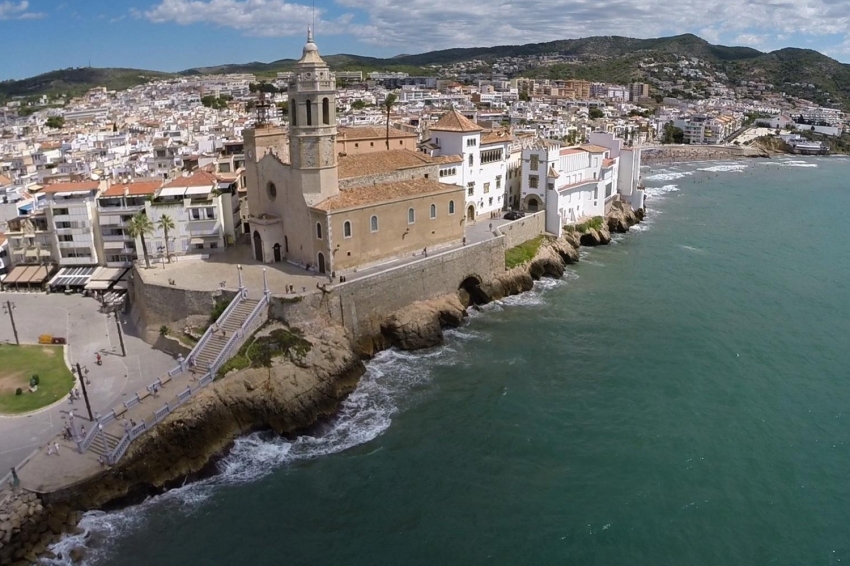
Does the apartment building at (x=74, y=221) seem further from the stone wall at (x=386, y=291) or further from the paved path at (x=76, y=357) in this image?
the stone wall at (x=386, y=291)

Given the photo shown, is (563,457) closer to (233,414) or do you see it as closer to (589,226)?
(233,414)

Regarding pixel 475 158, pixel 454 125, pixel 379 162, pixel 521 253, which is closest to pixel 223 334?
pixel 379 162

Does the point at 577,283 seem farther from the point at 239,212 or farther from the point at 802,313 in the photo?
the point at 239,212

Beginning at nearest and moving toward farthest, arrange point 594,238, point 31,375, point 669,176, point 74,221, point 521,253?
1. point 31,375
2. point 74,221
3. point 521,253
4. point 594,238
5. point 669,176

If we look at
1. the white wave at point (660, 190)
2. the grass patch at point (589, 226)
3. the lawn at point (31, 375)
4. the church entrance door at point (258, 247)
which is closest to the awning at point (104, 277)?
the lawn at point (31, 375)

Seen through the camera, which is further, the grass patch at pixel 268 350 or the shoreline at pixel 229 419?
the grass patch at pixel 268 350
